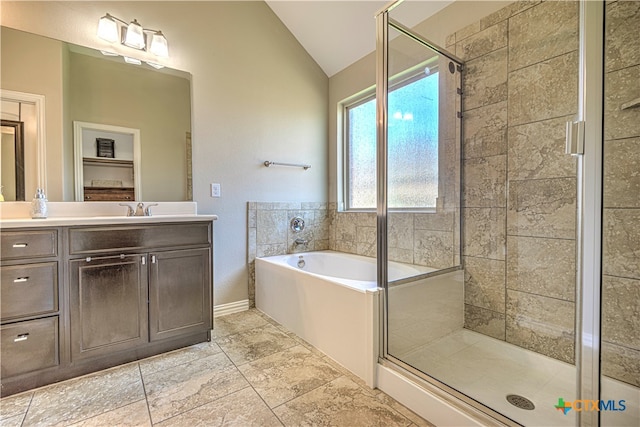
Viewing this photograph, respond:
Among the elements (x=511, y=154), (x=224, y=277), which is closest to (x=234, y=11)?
(x=224, y=277)

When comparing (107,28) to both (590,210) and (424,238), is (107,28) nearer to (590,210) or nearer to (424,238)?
(424,238)

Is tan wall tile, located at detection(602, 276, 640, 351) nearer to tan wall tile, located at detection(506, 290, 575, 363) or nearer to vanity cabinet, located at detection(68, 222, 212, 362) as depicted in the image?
tan wall tile, located at detection(506, 290, 575, 363)

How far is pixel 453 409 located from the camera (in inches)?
47.1

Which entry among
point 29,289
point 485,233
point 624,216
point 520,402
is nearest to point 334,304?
point 520,402

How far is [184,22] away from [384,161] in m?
2.03

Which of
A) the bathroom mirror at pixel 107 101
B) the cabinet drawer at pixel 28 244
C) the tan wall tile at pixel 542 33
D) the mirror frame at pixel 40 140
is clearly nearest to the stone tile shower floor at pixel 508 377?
the tan wall tile at pixel 542 33

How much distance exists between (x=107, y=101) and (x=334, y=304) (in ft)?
6.94

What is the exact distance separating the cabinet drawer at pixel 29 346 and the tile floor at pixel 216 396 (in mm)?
149

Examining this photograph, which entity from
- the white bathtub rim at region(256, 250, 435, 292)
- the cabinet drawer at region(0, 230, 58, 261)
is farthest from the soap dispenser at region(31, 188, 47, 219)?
the white bathtub rim at region(256, 250, 435, 292)

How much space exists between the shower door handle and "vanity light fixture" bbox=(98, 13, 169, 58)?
2621mm

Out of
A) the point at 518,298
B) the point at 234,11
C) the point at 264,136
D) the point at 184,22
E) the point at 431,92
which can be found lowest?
the point at 518,298

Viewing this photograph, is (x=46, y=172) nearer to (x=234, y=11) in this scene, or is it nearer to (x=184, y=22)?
(x=184, y=22)

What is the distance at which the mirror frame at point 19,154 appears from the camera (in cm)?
173

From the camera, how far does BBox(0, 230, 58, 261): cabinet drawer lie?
4.56 ft
